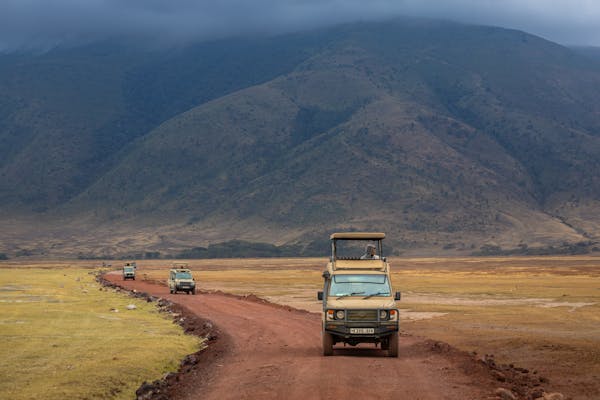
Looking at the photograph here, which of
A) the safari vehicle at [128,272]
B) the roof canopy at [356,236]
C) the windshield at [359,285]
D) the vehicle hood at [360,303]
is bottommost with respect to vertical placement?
the safari vehicle at [128,272]

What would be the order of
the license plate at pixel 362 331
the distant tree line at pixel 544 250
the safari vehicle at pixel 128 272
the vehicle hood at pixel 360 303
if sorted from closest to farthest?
1. the license plate at pixel 362 331
2. the vehicle hood at pixel 360 303
3. the safari vehicle at pixel 128 272
4. the distant tree line at pixel 544 250

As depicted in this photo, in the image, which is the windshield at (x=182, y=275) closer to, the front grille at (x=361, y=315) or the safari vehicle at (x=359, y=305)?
the safari vehicle at (x=359, y=305)

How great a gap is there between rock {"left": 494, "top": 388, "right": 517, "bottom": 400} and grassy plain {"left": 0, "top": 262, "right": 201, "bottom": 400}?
24.8ft

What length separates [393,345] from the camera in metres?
23.2

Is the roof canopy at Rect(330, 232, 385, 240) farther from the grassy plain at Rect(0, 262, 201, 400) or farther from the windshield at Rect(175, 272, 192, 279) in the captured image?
the windshield at Rect(175, 272, 192, 279)

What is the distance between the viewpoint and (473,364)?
21906 mm

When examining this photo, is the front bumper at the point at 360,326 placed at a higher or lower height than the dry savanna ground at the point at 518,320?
higher

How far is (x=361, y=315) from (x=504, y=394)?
6.63m

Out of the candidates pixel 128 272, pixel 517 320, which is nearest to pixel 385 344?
pixel 517 320

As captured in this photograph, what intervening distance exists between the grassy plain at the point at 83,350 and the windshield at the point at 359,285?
481 cm

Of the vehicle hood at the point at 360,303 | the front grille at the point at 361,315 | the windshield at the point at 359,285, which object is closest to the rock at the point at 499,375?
the vehicle hood at the point at 360,303

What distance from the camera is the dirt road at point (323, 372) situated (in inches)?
680

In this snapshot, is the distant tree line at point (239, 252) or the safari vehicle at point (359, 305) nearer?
the safari vehicle at point (359, 305)

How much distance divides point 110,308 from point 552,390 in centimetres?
2887
